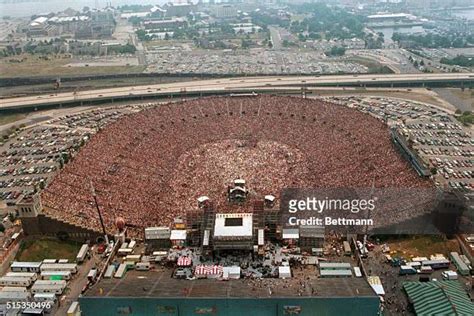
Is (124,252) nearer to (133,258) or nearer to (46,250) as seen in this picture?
(133,258)

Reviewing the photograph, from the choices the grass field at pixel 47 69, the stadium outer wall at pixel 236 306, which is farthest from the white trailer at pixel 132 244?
the grass field at pixel 47 69

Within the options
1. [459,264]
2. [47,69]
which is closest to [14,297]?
[459,264]

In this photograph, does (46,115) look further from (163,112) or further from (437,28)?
(437,28)

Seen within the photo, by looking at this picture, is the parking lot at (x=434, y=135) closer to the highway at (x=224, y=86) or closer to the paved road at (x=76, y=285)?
the highway at (x=224, y=86)

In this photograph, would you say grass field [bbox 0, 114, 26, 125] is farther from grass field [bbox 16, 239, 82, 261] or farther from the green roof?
the green roof

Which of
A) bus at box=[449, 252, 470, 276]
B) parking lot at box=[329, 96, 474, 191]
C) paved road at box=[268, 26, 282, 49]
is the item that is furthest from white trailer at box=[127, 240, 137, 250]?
paved road at box=[268, 26, 282, 49]
